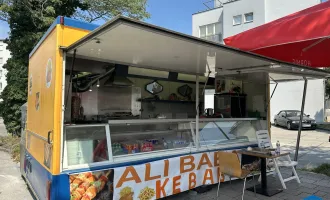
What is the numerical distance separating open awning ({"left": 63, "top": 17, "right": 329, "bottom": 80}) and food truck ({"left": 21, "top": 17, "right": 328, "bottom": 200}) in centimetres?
1

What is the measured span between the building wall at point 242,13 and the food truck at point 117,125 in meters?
16.7

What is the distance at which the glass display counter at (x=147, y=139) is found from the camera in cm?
347

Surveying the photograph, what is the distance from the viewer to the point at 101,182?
3.36 meters

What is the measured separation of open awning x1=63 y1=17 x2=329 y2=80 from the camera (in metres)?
2.36

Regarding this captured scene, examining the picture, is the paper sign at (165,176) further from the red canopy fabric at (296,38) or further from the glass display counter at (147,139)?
the red canopy fabric at (296,38)

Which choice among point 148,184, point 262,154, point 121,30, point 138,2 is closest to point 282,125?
point 138,2

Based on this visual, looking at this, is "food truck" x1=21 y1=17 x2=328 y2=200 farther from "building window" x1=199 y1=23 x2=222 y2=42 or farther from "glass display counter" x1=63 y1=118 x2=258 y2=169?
"building window" x1=199 y1=23 x2=222 y2=42

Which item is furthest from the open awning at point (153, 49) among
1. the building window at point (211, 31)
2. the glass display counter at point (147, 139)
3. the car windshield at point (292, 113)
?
the building window at point (211, 31)

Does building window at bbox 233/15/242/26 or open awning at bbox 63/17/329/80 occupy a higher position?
building window at bbox 233/15/242/26

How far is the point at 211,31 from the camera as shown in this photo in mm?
23812

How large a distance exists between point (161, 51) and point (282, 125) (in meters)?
17.3

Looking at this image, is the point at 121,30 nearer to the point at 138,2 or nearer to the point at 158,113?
the point at 158,113

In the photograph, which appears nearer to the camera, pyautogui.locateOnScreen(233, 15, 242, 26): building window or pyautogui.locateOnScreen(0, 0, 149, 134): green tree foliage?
pyautogui.locateOnScreen(0, 0, 149, 134): green tree foliage

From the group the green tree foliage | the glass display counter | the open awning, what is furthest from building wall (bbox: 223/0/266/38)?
the open awning
